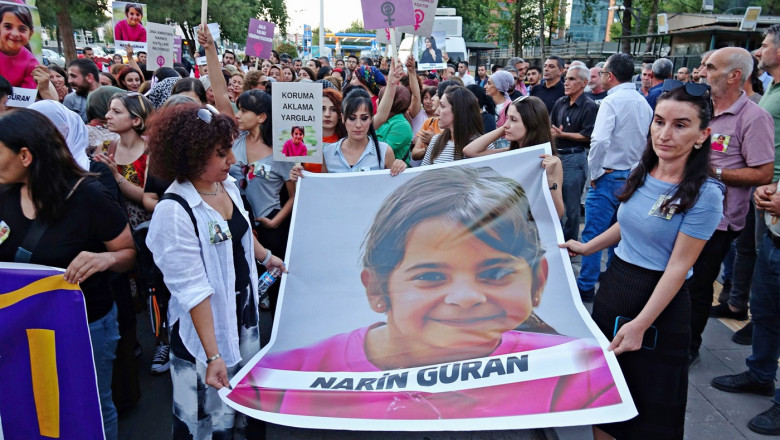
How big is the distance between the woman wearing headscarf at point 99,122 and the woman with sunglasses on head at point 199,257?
6.88 ft

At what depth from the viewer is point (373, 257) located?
130 inches

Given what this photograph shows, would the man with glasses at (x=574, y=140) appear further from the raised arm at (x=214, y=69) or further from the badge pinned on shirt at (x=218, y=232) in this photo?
the badge pinned on shirt at (x=218, y=232)

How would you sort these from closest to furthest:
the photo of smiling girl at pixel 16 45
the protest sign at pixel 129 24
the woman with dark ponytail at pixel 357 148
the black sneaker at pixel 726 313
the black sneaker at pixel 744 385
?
the black sneaker at pixel 744 385 → the woman with dark ponytail at pixel 357 148 → the photo of smiling girl at pixel 16 45 → the black sneaker at pixel 726 313 → the protest sign at pixel 129 24

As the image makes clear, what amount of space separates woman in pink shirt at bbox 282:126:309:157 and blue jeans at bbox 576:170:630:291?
9.46 feet

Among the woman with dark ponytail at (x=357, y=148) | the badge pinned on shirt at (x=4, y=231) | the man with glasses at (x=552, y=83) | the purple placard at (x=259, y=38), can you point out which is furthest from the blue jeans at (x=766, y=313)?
the purple placard at (x=259, y=38)

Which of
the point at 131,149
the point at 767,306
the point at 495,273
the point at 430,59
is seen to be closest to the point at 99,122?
the point at 131,149

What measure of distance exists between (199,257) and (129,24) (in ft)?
25.7

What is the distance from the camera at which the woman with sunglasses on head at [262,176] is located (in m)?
3.78

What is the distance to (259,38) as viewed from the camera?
8.99 m

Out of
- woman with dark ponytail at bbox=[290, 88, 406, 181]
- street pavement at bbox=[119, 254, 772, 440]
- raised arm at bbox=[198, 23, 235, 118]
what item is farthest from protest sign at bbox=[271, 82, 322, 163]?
street pavement at bbox=[119, 254, 772, 440]

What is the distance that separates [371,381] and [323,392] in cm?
25

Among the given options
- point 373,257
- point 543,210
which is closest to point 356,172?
point 373,257

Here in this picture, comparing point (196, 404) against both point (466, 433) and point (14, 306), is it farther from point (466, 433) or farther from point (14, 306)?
point (466, 433)

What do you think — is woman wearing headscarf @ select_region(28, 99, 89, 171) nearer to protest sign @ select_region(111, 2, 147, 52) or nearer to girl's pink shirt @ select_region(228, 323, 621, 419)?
girl's pink shirt @ select_region(228, 323, 621, 419)
